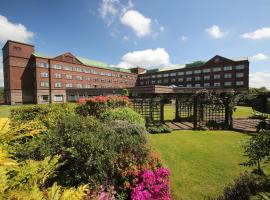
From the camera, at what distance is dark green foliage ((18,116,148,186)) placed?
3.97 meters

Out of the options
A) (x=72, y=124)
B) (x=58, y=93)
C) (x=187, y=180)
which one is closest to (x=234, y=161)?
(x=187, y=180)

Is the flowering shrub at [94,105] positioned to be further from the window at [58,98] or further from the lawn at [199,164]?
the window at [58,98]

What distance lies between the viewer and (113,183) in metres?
4.03

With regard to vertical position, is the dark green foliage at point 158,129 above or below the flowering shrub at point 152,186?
below

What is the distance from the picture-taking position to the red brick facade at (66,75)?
44.1 m

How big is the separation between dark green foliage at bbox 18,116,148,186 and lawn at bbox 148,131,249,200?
146cm

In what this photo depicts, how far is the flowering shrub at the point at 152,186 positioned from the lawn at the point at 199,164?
33.5 inches

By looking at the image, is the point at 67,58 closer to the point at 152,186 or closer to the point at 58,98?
the point at 58,98

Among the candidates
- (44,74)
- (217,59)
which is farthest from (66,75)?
(217,59)

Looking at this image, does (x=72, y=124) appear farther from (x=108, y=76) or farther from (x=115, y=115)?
(x=108, y=76)

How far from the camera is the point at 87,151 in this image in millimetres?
4070

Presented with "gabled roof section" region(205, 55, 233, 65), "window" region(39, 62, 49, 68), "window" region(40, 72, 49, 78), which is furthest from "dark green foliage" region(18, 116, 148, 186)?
"gabled roof section" region(205, 55, 233, 65)

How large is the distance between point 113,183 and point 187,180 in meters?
2.82

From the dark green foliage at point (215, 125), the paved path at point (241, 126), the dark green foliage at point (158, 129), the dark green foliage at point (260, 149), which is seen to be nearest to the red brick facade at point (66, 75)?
the paved path at point (241, 126)
